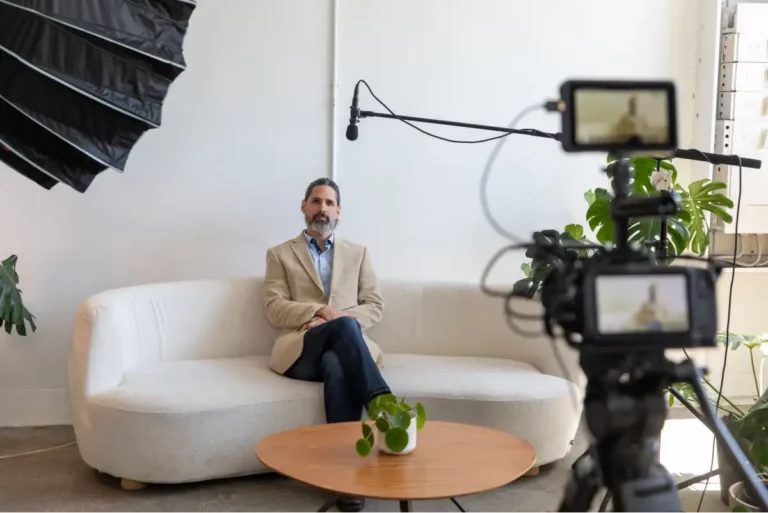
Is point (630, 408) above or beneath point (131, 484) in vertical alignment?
above

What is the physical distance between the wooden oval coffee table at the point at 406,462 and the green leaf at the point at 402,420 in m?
0.09

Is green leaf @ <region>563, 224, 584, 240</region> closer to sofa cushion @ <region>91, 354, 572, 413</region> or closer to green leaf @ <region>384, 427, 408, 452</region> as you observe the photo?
sofa cushion @ <region>91, 354, 572, 413</region>

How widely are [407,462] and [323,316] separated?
1.12m

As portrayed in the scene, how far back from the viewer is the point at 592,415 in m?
0.95

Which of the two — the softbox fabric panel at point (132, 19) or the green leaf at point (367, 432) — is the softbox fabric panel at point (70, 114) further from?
the green leaf at point (367, 432)

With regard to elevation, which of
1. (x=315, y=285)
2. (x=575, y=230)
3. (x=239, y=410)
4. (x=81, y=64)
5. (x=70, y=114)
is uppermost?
(x=81, y=64)

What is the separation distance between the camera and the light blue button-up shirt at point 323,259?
336 cm

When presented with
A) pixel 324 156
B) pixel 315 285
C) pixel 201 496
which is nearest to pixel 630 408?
pixel 201 496

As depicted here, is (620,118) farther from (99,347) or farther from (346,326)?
(99,347)

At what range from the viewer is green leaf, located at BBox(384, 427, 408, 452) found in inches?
85.1

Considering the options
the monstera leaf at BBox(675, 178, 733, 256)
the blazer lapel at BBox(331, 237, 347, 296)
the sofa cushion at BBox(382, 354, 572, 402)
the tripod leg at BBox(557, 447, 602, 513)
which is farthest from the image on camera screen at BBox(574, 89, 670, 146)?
the monstera leaf at BBox(675, 178, 733, 256)

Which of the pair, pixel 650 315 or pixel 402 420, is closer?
pixel 650 315

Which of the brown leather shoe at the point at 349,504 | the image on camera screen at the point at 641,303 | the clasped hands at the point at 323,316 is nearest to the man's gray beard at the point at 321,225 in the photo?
the clasped hands at the point at 323,316

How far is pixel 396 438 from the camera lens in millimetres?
2160
